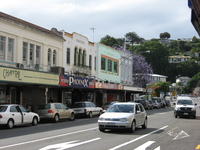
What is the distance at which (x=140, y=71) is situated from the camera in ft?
219

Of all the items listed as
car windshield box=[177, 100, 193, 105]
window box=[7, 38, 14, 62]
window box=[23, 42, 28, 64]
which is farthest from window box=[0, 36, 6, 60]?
car windshield box=[177, 100, 193, 105]

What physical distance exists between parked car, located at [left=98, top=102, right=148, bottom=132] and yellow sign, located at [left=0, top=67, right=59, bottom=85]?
858 cm

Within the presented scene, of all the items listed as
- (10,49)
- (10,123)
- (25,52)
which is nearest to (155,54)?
(25,52)

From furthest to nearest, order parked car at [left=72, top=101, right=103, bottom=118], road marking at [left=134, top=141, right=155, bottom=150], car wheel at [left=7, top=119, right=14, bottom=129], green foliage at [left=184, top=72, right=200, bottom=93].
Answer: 1. green foliage at [left=184, top=72, right=200, bottom=93]
2. parked car at [left=72, top=101, right=103, bottom=118]
3. car wheel at [left=7, top=119, right=14, bottom=129]
4. road marking at [left=134, top=141, right=155, bottom=150]

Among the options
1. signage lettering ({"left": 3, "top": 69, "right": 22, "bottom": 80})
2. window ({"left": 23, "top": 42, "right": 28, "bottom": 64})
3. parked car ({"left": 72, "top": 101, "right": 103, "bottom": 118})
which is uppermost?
window ({"left": 23, "top": 42, "right": 28, "bottom": 64})

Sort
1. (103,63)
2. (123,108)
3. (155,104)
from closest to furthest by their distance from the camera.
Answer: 1. (123,108)
2. (103,63)
3. (155,104)

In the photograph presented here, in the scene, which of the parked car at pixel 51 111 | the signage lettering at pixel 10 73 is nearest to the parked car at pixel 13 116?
the parked car at pixel 51 111

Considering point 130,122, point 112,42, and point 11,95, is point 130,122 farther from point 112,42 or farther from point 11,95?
point 112,42

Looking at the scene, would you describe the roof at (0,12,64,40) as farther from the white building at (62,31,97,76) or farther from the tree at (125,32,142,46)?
the tree at (125,32,142,46)

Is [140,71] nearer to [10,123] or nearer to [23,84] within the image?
[23,84]

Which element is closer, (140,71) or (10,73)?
(10,73)

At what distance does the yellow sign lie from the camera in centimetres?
2041

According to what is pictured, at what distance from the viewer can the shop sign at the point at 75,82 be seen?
27.7m

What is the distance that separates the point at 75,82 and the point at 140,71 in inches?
1516
